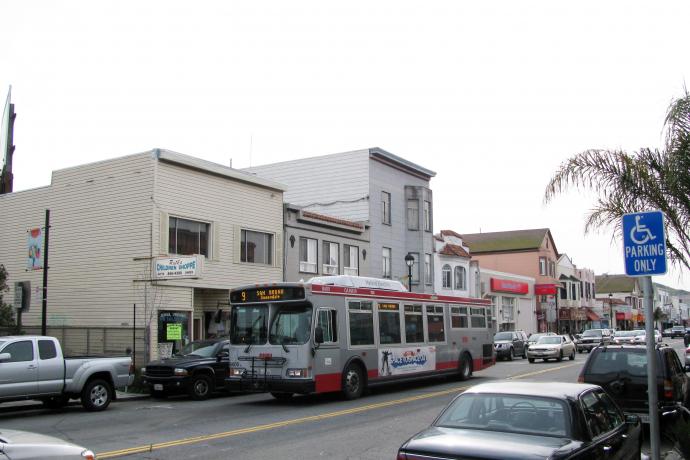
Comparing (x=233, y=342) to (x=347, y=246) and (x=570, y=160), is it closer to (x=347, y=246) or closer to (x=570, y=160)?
(x=570, y=160)

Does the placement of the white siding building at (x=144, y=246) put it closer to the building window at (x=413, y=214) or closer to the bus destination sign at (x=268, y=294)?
the bus destination sign at (x=268, y=294)

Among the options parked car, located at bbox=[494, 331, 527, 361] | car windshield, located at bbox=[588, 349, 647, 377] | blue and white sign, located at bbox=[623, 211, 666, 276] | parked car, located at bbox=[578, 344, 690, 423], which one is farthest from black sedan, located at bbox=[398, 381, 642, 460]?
parked car, located at bbox=[494, 331, 527, 361]

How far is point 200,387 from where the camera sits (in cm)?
1873

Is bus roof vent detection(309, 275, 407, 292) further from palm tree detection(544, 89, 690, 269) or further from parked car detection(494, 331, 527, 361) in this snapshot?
parked car detection(494, 331, 527, 361)

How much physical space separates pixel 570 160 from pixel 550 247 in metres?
63.5

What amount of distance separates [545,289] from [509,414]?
198 feet

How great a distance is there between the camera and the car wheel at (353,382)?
56.5 ft

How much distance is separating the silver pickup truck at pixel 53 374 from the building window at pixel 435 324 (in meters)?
9.20

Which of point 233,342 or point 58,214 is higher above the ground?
point 58,214

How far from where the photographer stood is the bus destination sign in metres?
16.4

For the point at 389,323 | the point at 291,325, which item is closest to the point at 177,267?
the point at 291,325

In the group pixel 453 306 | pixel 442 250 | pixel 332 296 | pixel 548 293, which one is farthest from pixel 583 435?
pixel 548 293

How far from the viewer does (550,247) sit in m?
71.8

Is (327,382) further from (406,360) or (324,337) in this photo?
(406,360)
